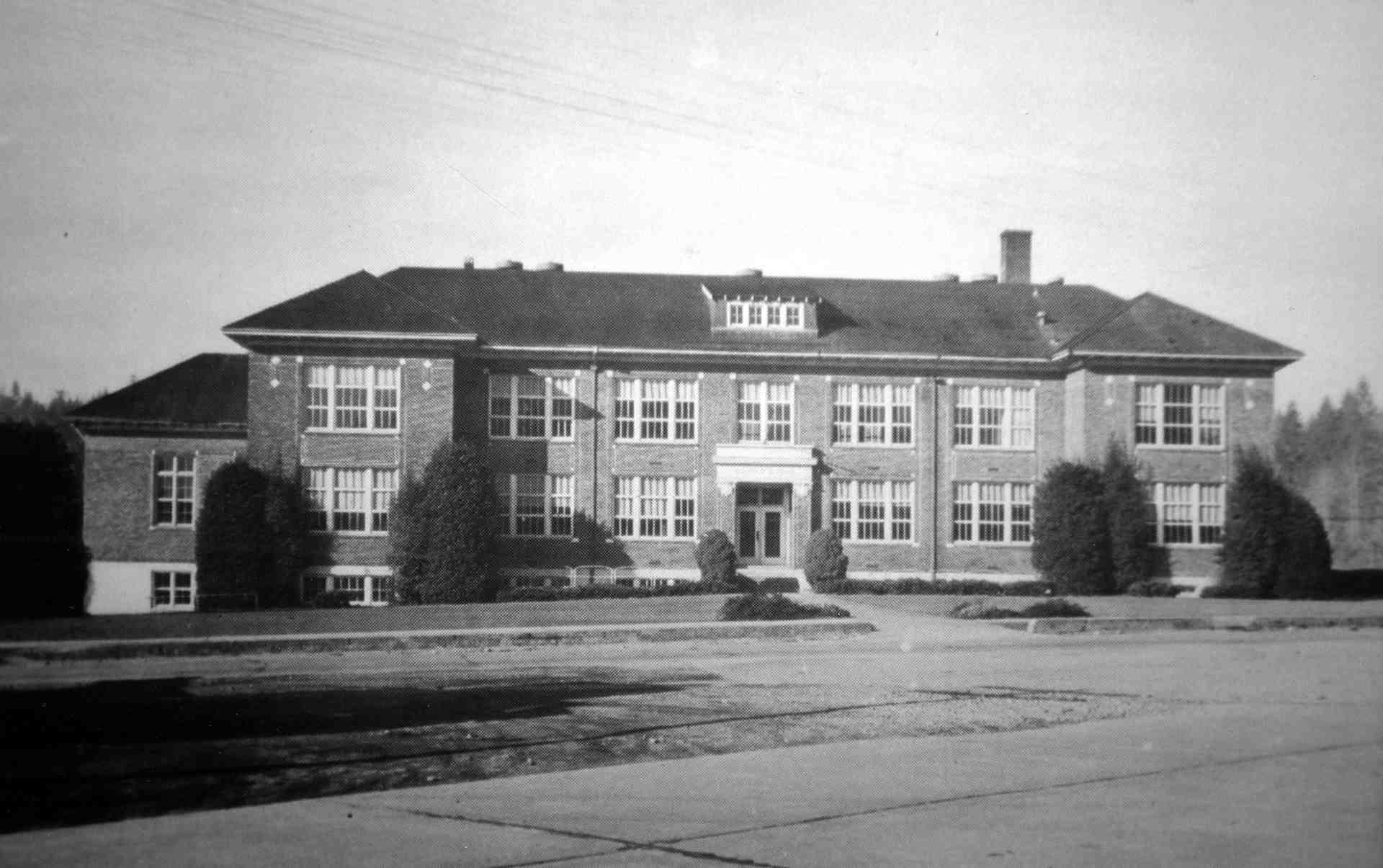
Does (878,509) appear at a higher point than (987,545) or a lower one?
higher

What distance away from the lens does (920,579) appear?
33.7 metres

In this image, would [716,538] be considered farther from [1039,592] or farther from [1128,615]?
[1128,615]

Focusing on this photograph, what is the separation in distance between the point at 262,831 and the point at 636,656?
1162 centimetres

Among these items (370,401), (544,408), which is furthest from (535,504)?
(370,401)

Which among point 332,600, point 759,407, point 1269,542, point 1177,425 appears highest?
point 759,407

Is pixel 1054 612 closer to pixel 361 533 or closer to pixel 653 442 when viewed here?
pixel 653 442

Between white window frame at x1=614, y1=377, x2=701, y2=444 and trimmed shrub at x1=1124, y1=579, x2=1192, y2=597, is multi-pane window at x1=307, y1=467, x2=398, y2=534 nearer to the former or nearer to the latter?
white window frame at x1=614, y1=377, x2=701, y2=444

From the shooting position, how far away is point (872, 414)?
35938 millimetres

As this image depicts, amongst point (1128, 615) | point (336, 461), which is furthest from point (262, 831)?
point (336, 461)

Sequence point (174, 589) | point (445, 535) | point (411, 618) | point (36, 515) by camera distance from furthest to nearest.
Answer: point (445, 535), point (174, 589), point (411, 618), point (36, 515)

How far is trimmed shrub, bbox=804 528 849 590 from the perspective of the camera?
34.3 m

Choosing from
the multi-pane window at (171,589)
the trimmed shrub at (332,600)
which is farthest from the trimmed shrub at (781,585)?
the multi-pane window at (171,589)

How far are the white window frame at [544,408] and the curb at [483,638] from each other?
45.2 feet

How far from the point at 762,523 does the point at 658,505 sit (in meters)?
3.16
